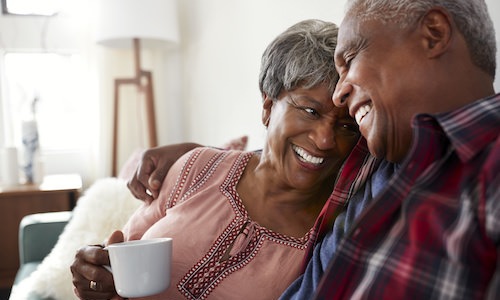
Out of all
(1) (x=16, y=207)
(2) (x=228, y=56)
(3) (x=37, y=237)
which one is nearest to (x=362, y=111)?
(3) (x=37, y=237)

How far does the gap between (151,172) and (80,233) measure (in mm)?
478

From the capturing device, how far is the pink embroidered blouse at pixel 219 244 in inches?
41.0

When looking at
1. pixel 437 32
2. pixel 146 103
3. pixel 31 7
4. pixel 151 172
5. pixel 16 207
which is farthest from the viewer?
pixel 31 7

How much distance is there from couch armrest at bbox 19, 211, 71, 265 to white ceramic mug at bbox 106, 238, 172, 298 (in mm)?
1305

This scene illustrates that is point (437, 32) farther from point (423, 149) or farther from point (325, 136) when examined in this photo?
point (325, 136)

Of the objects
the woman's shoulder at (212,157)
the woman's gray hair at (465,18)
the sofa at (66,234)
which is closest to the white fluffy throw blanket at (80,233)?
the sofa at (66,234)

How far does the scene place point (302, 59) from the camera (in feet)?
3.49

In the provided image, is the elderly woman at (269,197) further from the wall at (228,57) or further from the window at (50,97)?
the window at (50,97)

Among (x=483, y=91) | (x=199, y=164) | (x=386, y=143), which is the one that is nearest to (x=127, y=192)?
(x=199, y=164)

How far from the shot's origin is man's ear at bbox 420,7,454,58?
733mm

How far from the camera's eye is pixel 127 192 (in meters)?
1.75

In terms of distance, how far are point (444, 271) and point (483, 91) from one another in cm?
34

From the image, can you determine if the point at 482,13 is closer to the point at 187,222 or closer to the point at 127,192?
the point at 187,222

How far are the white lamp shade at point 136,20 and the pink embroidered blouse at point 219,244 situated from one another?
6.39ft
